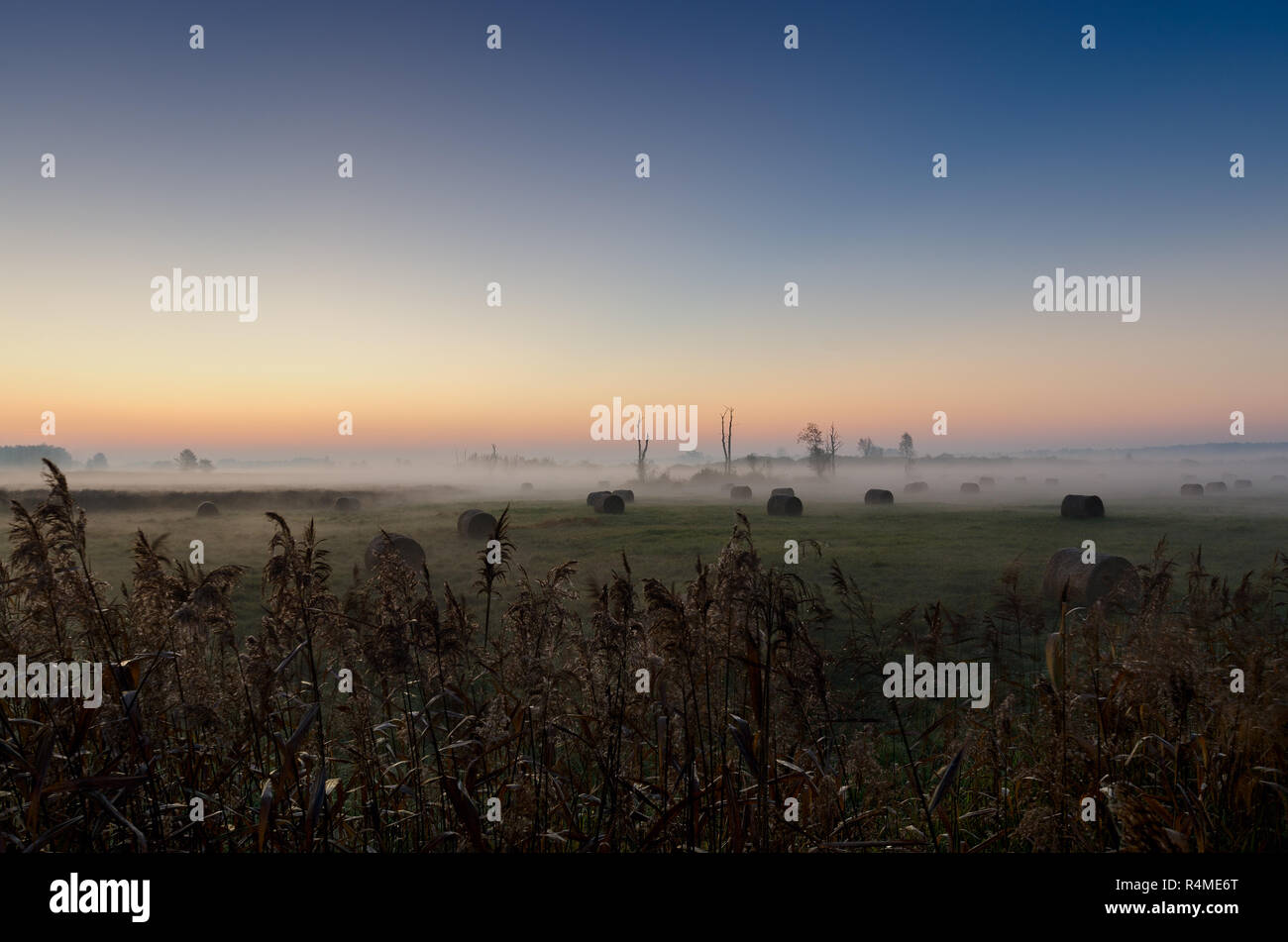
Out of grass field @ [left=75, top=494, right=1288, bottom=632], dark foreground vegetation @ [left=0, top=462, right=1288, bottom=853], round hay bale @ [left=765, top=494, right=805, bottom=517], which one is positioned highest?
dark foreground vegetation @ [left=0, top=462, right=1288, bottom=853]

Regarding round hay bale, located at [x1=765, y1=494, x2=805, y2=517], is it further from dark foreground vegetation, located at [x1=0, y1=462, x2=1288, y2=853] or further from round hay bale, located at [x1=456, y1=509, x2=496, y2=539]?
dark foreground vegetation, located at [x1=0, y1=462, x2=1288, y2=853]

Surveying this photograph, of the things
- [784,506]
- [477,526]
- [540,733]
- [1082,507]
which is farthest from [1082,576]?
[784,506]

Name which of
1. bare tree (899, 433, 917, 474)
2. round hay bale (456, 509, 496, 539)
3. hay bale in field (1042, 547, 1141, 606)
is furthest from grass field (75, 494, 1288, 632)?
bare tree (899, 433, 917, 474)

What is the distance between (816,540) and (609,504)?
67.9 ft

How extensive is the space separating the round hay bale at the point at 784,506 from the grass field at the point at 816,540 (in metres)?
0.76

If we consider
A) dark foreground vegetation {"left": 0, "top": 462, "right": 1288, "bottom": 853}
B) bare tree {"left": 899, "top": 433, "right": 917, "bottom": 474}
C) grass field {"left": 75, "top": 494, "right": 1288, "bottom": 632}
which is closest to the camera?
dark foreground vegetation {"left": 0, "top": 462, "right": 1288, "bottom": 853}

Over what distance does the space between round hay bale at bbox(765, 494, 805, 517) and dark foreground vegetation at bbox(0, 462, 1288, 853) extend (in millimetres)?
37340

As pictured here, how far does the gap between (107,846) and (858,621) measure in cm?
1386

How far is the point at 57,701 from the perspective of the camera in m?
4.16

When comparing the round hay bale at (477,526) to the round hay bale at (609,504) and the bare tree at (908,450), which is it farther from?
the bare tree at (908,450)

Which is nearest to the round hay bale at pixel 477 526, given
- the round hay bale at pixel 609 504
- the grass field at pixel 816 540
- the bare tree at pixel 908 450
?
the grass field at pixel 816 540

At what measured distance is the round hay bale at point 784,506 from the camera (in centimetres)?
4209

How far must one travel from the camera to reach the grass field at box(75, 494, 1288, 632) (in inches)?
797

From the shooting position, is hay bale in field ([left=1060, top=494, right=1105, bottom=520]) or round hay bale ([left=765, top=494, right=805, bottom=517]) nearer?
hay bale in field ([left=1060, top=494, right=1105, bottom=520])
